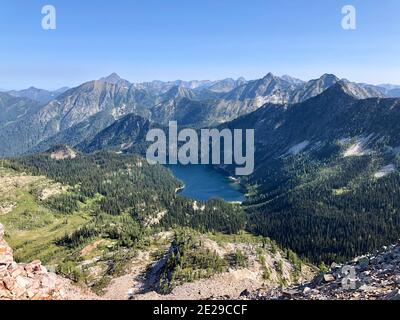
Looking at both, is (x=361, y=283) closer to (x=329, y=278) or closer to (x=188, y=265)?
(x=329, y=278)

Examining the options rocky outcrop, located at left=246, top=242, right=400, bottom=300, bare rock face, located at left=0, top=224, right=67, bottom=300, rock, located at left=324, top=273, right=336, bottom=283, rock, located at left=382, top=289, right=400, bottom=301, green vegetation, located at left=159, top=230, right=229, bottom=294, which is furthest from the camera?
green vegetation, located at left=159, top=230, right=229, bottom=294

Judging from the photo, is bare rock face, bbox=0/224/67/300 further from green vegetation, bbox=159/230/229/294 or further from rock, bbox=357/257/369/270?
green vegetation, bbox=159/230/229/294

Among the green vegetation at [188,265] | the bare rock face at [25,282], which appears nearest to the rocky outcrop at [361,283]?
the bare rock face at [25,282]

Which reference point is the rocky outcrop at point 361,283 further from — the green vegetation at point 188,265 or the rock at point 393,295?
the green vegetation at point 188,265

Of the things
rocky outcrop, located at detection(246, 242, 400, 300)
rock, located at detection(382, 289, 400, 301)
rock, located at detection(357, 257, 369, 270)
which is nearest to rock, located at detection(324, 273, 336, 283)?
rocky outcrop, located at detection(246, 242, 400, 300)
